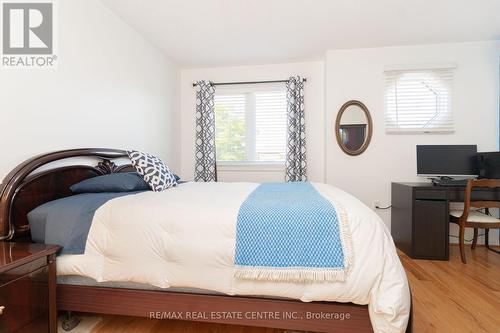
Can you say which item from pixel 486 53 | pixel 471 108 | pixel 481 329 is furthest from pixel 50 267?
pixel 486 53

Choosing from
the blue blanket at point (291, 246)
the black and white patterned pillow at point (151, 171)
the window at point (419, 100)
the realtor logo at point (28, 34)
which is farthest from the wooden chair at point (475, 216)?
the realtor logo at point (28, 34)

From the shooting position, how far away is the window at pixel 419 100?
9.85 feet

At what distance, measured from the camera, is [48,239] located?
53.2 inches

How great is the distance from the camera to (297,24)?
256 cm

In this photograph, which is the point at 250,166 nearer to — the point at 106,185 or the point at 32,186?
the point at 106,185

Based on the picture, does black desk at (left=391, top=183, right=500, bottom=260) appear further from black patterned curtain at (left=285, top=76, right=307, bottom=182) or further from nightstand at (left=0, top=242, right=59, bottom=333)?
nightstand at (left=0, top=242, right=59, bottom=333)

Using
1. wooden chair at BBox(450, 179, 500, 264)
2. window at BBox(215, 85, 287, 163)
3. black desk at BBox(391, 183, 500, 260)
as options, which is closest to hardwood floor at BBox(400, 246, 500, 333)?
black desk at BBox(391, 183, 500, 260)

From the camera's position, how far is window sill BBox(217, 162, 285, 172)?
360 centimetres

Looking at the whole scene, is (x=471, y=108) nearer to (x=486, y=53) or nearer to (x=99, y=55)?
(x=486, y=53)

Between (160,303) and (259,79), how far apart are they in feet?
10.4

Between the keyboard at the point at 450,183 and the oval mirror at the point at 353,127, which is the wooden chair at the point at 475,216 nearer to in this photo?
the keyboard at the point at 450,183

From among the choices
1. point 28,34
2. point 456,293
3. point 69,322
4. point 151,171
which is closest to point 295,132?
point 151,171

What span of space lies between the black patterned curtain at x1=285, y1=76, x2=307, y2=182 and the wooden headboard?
7.78ft

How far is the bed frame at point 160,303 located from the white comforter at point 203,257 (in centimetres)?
7
